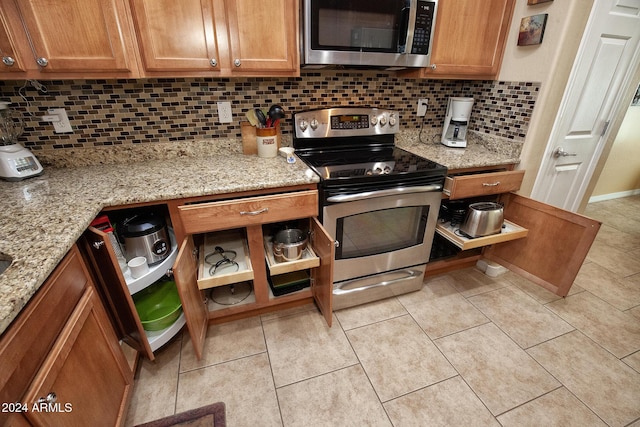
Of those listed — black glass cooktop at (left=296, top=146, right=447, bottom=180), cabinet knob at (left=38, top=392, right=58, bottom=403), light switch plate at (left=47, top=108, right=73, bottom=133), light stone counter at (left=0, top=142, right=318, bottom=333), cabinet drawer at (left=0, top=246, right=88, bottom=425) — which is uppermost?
light switch plate at (left=47, top=108, right=73, bottom=133)

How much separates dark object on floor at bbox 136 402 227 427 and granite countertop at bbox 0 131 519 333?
828mm

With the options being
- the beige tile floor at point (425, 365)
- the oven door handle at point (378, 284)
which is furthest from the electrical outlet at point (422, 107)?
the beige tile floor at point (425, 365)

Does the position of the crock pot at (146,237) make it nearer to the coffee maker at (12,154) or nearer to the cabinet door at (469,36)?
the coffee maker at (12,154)

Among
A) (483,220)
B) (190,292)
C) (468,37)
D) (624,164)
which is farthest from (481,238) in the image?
(624,164)

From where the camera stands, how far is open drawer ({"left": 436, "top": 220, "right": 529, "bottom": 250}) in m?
1.66

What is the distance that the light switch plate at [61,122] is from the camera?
4.81 ft

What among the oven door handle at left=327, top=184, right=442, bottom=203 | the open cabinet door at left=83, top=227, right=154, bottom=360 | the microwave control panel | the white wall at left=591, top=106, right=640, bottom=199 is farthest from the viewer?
the white wall at left=591, top=106, right=640, bottom=199

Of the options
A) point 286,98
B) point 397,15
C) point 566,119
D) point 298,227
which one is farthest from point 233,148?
point 566,119

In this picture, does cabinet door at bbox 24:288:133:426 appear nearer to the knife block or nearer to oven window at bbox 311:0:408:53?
the knife block

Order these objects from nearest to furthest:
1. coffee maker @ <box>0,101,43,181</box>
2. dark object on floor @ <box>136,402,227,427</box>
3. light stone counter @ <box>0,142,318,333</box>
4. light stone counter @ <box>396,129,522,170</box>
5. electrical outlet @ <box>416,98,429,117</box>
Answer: light stone counter @ <box>0,142,318,333</box>, dark object on floor @ <box>136,402,227,427</box>, coffee maker @ <box>0,101,43,181</box>, light stone counter @ <box>396,129,522,170</box>, electrical outlet @ <box>416,98,429,117</box>

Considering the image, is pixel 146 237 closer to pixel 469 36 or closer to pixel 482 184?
pixel 482 184

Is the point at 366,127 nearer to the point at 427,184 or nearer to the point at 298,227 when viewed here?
the point at 427,184

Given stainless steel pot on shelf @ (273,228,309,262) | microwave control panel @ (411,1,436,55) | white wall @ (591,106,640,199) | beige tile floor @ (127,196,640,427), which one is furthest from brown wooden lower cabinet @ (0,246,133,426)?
white wall @ (591,106,640,199)

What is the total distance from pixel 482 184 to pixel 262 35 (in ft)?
4.81
